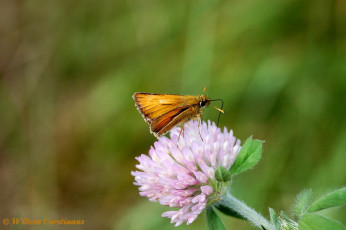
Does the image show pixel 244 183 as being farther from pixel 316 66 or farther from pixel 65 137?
pixel 65 137

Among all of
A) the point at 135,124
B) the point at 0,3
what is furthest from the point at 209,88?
the point at 0,3

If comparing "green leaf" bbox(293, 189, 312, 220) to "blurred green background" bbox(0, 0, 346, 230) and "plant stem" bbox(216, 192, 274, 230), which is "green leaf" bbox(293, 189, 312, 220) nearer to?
"plant stem" bbox(216, 192, 274, 230)

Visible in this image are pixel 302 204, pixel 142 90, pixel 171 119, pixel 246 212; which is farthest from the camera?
pixel 142 90

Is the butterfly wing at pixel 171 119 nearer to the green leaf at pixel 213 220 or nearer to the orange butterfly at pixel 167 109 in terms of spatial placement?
the orange butterfly at pixel 167 109

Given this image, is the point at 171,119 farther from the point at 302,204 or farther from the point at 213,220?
the point at 302,204

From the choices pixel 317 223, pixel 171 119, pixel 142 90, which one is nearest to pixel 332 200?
pixel 317 223

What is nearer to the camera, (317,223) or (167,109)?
(317,223)
